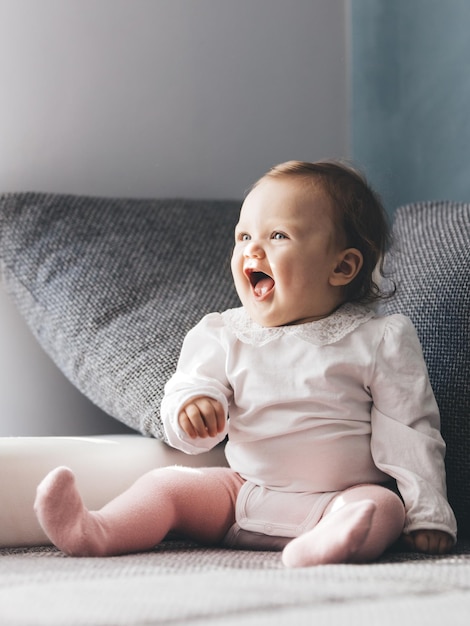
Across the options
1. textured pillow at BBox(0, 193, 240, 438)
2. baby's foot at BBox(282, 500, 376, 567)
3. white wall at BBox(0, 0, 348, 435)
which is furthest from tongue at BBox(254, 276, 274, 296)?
white wall at BBox(0, 0, 348, 435)

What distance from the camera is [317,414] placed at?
1.13 metres

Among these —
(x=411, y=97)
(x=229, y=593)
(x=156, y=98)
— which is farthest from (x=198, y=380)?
(x=411, y=97)

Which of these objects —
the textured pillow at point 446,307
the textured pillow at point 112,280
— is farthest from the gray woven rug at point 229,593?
the textured pillow at point 112,280

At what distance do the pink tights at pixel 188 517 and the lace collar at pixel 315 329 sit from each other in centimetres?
18

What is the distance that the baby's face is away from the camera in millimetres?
1158

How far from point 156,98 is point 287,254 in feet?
2.38

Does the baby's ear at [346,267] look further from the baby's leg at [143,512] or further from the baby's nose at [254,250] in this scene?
the baby's leg at [143,512]

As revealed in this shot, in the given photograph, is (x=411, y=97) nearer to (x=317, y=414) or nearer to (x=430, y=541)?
(x=317, y=414)

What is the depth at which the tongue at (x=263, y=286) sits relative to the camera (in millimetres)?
1173

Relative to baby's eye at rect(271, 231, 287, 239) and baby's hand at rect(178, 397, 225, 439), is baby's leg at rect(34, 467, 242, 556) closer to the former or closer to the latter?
baby's hand at rect(178, 397, 225, 439)

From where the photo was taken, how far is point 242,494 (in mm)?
1149

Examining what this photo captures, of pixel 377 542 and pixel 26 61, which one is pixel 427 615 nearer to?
pixel 377 542

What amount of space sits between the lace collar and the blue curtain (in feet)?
1.98

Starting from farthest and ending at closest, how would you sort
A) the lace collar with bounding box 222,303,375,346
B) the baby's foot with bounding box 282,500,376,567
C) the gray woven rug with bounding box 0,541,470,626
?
1. the lace collar with bounding box 222,303,375,346
2. the baby's foot with bounding box 282,500,376,567
3. the gray woven rug with bounding box 0,541,470,626
